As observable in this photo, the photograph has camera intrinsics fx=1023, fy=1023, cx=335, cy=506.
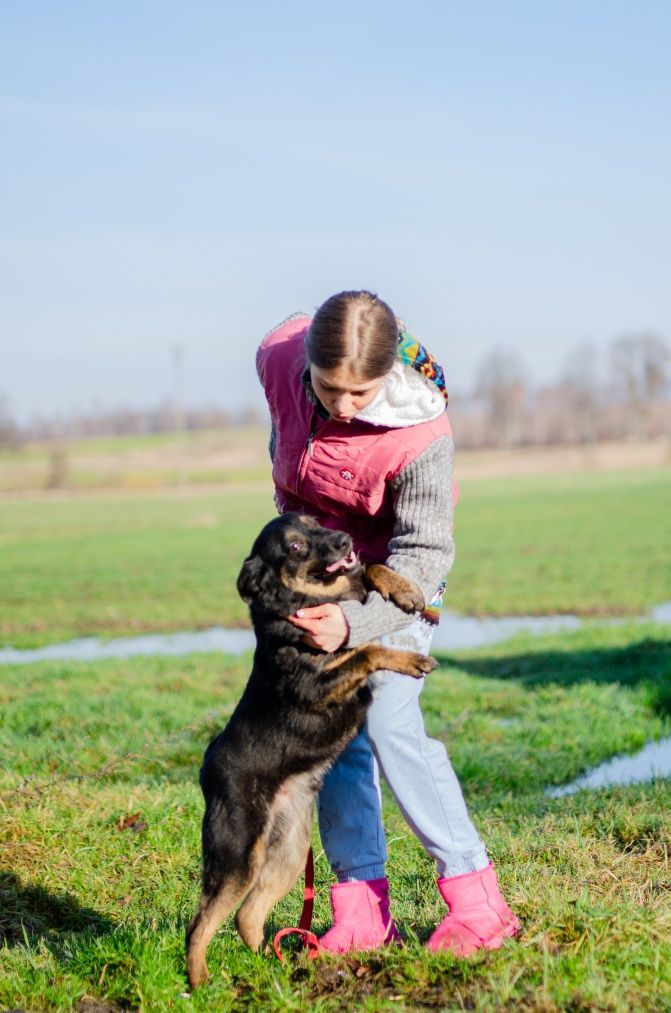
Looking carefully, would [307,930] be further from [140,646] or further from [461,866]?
[140,646]

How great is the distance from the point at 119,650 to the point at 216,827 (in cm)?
1163

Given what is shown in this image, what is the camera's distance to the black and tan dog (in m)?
4.12

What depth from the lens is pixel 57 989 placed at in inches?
160

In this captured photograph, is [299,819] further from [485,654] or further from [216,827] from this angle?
[485,654]

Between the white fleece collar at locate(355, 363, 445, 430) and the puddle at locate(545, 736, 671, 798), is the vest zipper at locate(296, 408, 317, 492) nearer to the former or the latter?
the white fleece collar at locate(355, 363, 445, 430)

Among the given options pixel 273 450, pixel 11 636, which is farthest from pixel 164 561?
pixel 273 450

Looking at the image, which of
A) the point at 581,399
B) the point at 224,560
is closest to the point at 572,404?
the point at 581,399

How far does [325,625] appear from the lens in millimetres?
4039

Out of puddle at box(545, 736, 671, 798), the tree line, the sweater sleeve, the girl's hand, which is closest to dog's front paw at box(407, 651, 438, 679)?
the sweater sleeve

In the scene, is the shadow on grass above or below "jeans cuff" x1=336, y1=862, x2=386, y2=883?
below

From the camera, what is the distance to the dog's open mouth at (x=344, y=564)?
4.28 metres

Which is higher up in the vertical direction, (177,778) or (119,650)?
(177,778)

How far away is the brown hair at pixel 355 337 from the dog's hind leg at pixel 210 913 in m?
1.99

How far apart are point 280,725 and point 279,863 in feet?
2.02
